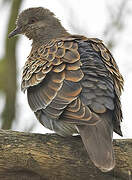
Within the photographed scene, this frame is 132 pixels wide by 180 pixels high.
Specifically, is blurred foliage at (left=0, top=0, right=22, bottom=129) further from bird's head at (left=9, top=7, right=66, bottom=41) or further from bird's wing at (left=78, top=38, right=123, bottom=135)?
bird's wing at (left=78, top=38, right=123, bottom=135)

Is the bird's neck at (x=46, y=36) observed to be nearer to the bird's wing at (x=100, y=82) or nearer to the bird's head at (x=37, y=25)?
the bird's head at (x=37, y=25)

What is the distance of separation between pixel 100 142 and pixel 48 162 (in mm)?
589

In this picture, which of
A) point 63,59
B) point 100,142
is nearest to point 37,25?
point 63,59

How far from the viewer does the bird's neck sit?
6418 mm

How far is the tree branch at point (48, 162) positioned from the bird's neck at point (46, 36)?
196cm

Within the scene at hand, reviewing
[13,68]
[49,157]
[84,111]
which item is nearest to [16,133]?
[49,157]

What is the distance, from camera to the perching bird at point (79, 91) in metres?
4.43

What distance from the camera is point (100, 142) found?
14.2ft

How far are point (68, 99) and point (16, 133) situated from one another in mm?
635

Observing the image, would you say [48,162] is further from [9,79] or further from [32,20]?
[9,79]

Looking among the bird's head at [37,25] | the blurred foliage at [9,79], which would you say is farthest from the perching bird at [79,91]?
the blurred foliage at [9,79]

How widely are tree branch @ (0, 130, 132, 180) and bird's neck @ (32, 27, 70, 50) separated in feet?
6.44

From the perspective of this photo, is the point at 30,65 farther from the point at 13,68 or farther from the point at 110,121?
the point at 13,68

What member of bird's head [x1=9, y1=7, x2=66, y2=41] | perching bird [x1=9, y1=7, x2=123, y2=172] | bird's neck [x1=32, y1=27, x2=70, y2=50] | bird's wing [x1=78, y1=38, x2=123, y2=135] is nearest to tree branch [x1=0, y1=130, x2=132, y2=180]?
perching bird [x1=9, y1=7, x2=123, y2=172]
